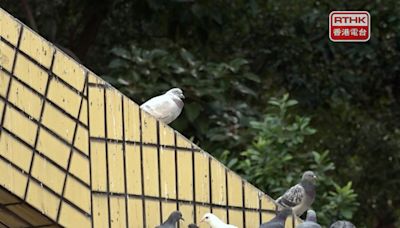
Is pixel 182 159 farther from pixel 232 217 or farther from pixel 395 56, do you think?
pixel 395 56

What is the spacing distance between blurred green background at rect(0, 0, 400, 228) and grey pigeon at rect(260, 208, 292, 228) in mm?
3677

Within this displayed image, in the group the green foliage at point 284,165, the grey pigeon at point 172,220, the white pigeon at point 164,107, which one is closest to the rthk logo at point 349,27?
the green foliage at point 284,165

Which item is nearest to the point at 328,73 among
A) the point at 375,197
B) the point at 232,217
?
the point at 375,197

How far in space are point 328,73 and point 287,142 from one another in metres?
3.31

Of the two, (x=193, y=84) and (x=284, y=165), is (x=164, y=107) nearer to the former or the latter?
(x=284, y=165)

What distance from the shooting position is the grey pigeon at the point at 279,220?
303 inches

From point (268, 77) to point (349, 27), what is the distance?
2.36m

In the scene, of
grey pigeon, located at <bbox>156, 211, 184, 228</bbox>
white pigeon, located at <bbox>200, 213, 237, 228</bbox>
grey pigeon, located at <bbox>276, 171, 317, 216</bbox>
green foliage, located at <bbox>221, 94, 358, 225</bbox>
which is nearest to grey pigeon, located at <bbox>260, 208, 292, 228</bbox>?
white pigeon, located at <bbox>200, 213, 237, 228</bbox>

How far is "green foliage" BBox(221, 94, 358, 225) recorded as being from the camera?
11.6 m

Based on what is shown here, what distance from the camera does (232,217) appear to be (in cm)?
799

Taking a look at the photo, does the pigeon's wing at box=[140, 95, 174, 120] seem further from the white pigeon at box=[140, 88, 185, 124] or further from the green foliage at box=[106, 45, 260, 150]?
the green foliage at box=[106, 45, 260, 150]

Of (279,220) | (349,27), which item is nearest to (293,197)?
(279,220)

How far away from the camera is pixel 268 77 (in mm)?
15406

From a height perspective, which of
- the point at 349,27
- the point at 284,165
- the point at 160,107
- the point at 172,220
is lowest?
the point at 172,220
